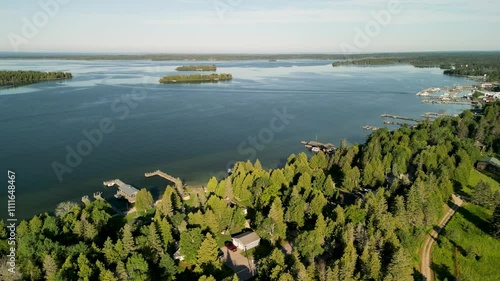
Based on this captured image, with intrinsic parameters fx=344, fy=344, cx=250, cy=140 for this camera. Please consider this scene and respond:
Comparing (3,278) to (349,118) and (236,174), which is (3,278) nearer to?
(236,174)

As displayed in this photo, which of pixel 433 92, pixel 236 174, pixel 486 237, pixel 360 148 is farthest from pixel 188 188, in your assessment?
pixel 433 92

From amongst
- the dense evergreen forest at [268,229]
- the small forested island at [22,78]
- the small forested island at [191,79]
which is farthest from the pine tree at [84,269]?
the small forested island at [22,78]

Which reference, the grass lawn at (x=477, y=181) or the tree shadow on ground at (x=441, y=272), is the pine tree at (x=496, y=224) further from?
the grass lawn at (x=477, y=181)

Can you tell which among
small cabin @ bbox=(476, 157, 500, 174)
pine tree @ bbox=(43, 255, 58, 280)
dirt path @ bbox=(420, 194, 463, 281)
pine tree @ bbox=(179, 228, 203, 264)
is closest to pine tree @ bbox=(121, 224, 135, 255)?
pine tree @ bbox=(179, 228, 203, 264)

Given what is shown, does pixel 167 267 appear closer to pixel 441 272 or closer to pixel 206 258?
pixel 206 258

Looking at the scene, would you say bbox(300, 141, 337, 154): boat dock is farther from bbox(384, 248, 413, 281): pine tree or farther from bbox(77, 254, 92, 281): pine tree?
bbox(77, 254, 92, 281): pine tree

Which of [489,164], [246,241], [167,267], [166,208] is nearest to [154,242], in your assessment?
[167,267]
